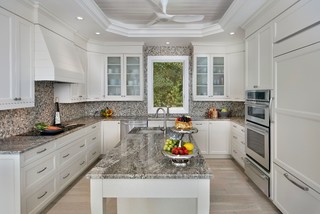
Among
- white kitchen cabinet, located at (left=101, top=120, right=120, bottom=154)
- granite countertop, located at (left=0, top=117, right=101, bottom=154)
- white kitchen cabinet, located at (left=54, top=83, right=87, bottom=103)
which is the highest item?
white kitchen cabinet, located at (left=54, top=83, right=87, bottom=103)

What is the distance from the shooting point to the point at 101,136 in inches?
197

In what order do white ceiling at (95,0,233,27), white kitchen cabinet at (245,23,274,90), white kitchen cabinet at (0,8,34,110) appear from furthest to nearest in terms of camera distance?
white ceiling at (95,0,233,27), white kitchen cabinet at (245,23,274,90), white kitchen cabinet at (0,8,34,110)

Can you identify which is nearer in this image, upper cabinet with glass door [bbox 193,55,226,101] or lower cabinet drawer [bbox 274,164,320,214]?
lower cabinet drawer [bbox 274,164,320,214]

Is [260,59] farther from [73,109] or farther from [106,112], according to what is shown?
[73,109]

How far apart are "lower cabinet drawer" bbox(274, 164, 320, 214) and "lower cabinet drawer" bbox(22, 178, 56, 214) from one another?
276cm

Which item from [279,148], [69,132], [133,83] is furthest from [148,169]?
[133,83]

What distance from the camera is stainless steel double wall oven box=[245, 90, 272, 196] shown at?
2.98m

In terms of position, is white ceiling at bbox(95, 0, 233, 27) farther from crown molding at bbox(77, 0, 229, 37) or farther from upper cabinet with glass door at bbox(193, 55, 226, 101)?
upper cabinet with glass door at bbox(193, 55, 226, 101)

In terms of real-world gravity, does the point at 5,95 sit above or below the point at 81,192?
above

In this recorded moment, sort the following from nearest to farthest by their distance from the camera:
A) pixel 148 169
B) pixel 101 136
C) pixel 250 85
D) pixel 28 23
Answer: pixel 148 169 → pixel 28 23 → pixel 250 85 → pixel 101 136

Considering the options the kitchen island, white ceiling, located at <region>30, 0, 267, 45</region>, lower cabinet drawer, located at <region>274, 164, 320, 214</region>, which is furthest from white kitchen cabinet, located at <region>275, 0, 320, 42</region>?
the kitchen island

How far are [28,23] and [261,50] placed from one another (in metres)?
3.14

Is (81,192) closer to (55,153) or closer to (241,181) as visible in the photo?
(55,153)

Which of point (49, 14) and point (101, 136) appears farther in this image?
point (101, 136)
